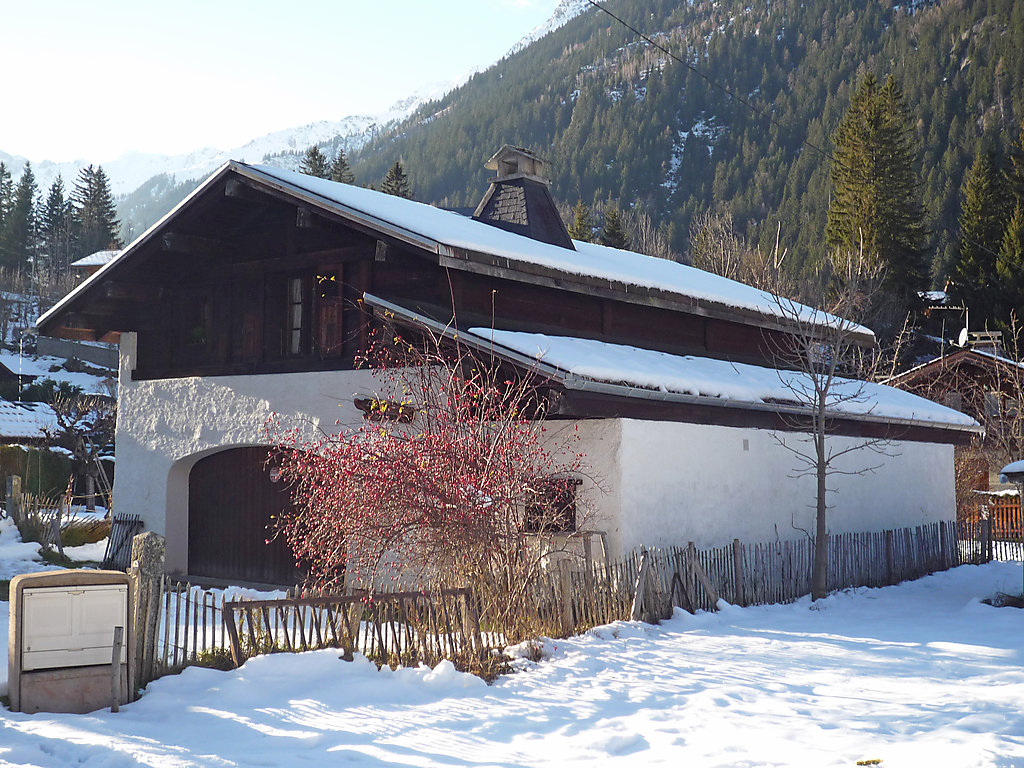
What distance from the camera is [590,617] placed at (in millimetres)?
10195

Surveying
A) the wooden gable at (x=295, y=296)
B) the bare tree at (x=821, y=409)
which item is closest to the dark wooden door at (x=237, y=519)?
the wooden gable at (x=295, y=296)

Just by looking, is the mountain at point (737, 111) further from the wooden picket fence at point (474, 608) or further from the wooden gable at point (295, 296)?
the wooden picket fence at point (474, 608)

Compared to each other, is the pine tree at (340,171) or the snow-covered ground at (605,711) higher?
the pine tree at (340,171)

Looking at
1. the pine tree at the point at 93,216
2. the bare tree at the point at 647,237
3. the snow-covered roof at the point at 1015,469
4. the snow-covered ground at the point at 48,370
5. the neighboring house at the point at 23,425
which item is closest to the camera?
the snow-covered roof at the point at 1015,469

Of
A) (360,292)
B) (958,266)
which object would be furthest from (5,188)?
(360,292)

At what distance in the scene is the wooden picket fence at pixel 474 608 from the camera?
28.2ft

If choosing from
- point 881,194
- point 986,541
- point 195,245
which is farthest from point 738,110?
point 195,245

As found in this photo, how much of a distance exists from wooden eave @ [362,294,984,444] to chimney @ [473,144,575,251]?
195 inches

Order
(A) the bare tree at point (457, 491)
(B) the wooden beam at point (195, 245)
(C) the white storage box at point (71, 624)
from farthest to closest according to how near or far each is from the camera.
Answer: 1. (B) the wooden beam at point (195, 245)
2. (A) the bare tree at point (457, 491)
3. (C) the white storage box at point (71, 624)

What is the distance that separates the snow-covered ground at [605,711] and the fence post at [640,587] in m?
0.28

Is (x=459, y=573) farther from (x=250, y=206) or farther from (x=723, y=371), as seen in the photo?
(x=250, y=206)

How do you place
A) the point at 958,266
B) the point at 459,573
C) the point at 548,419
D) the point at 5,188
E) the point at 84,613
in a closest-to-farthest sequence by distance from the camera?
the point at 84,613 → the point at 459,573 → the point at 548,419 → the point at 958,266 → the point at 5,188

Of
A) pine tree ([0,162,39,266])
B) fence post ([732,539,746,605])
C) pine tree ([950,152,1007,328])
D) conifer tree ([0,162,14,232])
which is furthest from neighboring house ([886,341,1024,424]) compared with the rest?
conifer tree ([0,162,14,232])

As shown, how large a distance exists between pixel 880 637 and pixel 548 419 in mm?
4592
